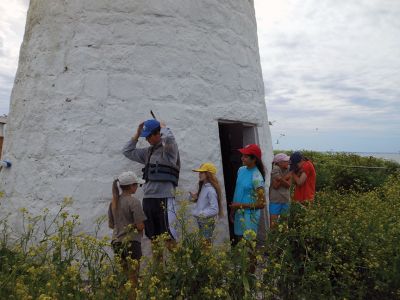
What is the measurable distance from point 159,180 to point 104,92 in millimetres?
1192

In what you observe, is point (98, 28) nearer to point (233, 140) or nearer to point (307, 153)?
point (233, 140)

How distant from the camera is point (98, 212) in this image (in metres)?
4.24

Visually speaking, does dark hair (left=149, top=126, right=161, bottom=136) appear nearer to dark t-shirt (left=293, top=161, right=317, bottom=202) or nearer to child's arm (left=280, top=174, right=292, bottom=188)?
child's arm (left=280, top=174, right=292, bottom=188)

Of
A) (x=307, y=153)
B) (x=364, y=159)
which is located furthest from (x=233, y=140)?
(x=307, y=153)

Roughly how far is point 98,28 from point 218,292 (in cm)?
327

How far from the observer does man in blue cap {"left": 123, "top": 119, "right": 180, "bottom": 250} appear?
12.9 ft

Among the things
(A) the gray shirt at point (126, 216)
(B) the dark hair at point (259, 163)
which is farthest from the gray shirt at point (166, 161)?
(B) the dark hair at point (259, 163)

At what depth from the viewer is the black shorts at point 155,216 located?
12.8ft

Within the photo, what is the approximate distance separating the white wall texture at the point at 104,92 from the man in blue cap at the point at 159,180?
432 mm

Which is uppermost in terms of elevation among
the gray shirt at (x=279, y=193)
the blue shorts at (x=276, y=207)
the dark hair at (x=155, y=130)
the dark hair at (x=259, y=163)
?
the dark hair at (x=155, y=130)

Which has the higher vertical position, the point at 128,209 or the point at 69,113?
the point at 69,113

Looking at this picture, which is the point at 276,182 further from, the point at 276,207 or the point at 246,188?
the point at 246,188

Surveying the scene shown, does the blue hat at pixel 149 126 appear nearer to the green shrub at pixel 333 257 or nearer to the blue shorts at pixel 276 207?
the green shrub at pixel 333 257

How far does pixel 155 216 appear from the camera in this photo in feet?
12.9
